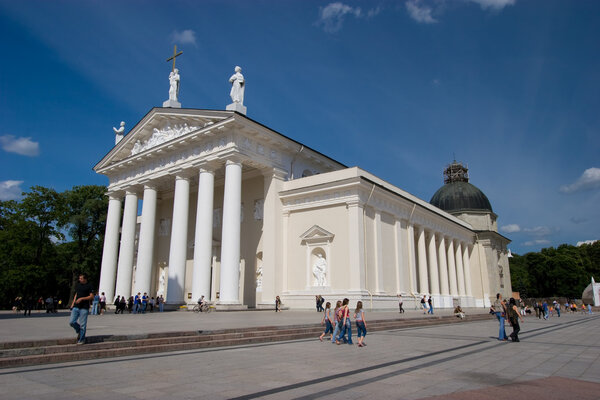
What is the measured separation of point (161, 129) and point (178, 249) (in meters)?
9.40

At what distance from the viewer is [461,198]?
51875mm

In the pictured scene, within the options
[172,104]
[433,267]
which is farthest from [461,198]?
[172,104]

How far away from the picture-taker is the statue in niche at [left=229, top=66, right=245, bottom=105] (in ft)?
87.0

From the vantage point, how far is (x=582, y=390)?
5.61m

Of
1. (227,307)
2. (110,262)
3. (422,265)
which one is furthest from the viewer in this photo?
(422,265)

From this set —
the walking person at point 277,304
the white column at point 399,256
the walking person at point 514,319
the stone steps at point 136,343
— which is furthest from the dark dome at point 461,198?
the stone steps at point 136,343

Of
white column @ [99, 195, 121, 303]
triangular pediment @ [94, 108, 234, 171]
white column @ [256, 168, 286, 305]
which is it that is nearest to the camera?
triangular pediment @ [94, 108, 234, 171]

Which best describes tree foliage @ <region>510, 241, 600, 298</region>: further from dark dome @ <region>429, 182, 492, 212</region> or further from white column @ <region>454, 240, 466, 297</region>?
white column @ <region>454, 240, 466, 297</region>

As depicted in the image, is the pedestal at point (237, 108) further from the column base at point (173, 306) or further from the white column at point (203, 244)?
the column base at point (173, 306)

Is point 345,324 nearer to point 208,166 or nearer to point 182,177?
point 208,166

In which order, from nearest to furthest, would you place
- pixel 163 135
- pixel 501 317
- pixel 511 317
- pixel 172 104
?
pixel 511 317 → pixel 501 317 → pixel 163 135 → pixel 172 104

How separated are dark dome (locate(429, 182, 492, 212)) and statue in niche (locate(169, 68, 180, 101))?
117 ft

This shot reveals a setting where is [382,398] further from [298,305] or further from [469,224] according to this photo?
[469,224]

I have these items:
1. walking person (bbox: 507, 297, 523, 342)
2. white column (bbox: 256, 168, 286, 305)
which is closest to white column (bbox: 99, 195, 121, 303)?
white column (bbox: 256, 168, 286, 305)
